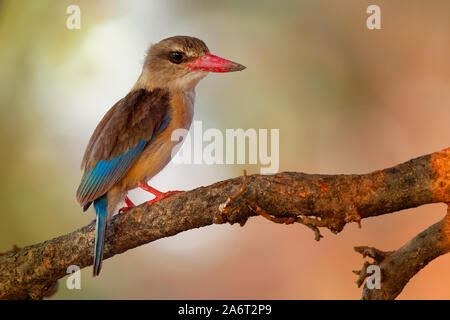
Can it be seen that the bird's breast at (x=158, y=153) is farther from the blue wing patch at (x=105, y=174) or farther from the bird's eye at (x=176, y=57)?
the bird's eye at (x=176, y=57)

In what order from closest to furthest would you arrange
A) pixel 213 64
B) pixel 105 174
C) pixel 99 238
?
pixel 99 238, pixel 105 174, pixel 213 64

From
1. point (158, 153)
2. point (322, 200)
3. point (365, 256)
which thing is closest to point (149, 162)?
point (158, 153)

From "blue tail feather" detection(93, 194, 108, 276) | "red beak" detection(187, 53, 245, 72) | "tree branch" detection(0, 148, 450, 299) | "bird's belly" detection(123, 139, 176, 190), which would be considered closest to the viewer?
"tree branch" detection(0, 148, 450, 299)

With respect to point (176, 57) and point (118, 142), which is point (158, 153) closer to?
point (118, 142)

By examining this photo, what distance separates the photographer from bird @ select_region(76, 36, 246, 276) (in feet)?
10.0

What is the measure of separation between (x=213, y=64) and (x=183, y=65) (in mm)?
194

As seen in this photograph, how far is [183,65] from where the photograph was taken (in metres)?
3.55


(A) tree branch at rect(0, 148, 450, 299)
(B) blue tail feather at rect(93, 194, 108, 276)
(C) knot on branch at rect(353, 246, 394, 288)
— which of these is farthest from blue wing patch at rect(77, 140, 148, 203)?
(C) knot on branch at rect(353, 246, 394, 288)

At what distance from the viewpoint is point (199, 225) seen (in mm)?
2453

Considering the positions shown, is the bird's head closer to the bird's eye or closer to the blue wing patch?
the bird's eye

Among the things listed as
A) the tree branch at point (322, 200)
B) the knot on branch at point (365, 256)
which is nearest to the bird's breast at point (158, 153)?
the tree branch at point (322, 200)

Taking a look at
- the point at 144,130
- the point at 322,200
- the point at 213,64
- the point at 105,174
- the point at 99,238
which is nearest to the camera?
the point at 322,200
